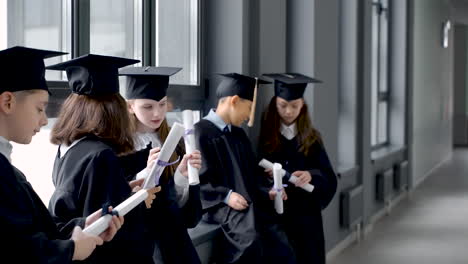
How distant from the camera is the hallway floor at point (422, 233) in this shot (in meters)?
5.83

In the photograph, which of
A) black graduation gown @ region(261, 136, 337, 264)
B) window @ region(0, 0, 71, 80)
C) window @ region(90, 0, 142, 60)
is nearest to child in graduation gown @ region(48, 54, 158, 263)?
window @ region(0, 0, 71, 80)

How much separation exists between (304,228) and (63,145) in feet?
7.55

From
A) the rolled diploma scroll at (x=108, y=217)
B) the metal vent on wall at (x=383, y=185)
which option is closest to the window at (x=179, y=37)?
the rolled diploma scroll at (x=108, y=217)

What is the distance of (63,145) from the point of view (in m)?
2.27

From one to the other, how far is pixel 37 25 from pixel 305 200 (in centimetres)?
213

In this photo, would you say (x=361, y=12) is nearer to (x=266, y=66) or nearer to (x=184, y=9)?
(x=266, y=66)

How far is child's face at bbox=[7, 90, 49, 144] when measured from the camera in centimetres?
181

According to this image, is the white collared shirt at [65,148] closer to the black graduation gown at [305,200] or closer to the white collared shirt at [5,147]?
the white collared shirt at [5,147]

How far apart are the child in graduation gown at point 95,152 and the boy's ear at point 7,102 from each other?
410 millimetres

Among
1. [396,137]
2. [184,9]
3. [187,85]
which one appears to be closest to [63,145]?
[187,85]

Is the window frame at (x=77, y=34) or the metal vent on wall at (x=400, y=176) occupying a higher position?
the window frame at (x=77, y=34)

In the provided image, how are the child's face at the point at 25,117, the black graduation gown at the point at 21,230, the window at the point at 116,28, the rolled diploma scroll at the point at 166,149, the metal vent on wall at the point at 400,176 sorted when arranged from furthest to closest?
the metal vent on wall at the point at 400,176
the window at the point at 116,28
the rolled diploma scroll at the point at 166,149
the child's face at the point at 25,117
the black graduation gown at the point at 21,230

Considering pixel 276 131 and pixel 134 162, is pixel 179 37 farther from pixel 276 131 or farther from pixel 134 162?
pixel 134 162

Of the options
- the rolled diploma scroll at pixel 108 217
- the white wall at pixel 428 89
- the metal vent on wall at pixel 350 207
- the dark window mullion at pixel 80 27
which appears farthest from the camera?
the white wall at pixel 428 89
